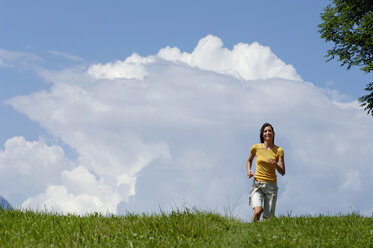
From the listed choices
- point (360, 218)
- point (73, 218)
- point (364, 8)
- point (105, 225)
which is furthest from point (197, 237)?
point (364, 8)

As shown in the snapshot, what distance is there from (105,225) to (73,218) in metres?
1.10

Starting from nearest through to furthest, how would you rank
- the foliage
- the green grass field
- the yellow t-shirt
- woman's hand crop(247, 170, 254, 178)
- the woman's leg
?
the green grass field
the woman's leg
the yellow t-shirt
woman's hand crop(247, 170, 254, 178)
the foliage

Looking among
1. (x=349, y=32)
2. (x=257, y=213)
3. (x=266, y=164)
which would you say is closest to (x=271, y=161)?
(x=266, y=164)

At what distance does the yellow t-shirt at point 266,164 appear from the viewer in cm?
1086

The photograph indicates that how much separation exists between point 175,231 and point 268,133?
12.4 ft

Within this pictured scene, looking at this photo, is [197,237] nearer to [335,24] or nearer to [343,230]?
[343,230]

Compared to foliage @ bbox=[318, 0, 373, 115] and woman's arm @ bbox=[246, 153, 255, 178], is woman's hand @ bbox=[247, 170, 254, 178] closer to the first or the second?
woman's arm @ bbox=[246, 153, 255, 178]

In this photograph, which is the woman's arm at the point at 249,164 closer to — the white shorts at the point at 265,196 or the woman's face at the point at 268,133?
the white shorts at the point at 265,196

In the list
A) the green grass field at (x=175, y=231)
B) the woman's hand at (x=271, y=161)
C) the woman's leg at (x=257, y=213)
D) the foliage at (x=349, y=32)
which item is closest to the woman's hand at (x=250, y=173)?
the woman's hand at (x=271, y=161)

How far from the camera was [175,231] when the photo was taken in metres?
8.62

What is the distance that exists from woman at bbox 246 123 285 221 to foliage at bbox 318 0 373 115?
44.2 feet

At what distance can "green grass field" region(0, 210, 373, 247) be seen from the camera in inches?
302

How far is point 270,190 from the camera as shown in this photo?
35.5 feet

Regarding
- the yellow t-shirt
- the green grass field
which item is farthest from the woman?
the green grass field
